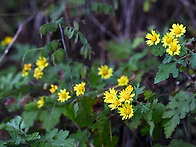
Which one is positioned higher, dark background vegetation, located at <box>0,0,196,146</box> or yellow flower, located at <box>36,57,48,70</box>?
dark background vegetation, located at <box>0,0,196,146</box>

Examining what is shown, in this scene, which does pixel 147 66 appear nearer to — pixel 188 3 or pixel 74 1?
pixel 188 3

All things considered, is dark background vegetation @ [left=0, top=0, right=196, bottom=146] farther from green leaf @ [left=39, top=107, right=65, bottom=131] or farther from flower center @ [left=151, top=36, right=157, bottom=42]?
flower center @ [left=151, top=36, right=157, bottom=42]

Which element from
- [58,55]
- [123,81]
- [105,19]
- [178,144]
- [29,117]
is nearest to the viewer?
[178,144]

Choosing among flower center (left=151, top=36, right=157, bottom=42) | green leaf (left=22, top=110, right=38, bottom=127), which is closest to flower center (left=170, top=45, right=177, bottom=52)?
flower center (left=151, top=36, right=157, bottom=42)

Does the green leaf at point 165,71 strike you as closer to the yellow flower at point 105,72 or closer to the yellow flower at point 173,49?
the yellow flower at point 173,49

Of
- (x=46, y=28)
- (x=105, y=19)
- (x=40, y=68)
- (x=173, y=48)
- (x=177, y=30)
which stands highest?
(x=105, y=19)

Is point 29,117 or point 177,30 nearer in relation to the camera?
point 177,30

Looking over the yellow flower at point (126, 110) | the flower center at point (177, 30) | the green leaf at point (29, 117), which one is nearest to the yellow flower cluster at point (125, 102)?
the yellow flower at point (126, 110)

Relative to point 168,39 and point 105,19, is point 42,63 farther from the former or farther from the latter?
point 105,19

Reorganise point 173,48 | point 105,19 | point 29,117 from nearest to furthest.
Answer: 1. point 173,48
2. point 29,117
3. point 105,19

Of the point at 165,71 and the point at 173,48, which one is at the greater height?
the point at 173,48

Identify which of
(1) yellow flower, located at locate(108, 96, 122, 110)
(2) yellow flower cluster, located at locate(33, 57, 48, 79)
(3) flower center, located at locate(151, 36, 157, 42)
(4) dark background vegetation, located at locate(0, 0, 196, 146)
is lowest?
(1) yellow flower, located at locate(108, 96, 122, 110)

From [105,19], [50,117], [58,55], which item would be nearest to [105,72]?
[58,55]
